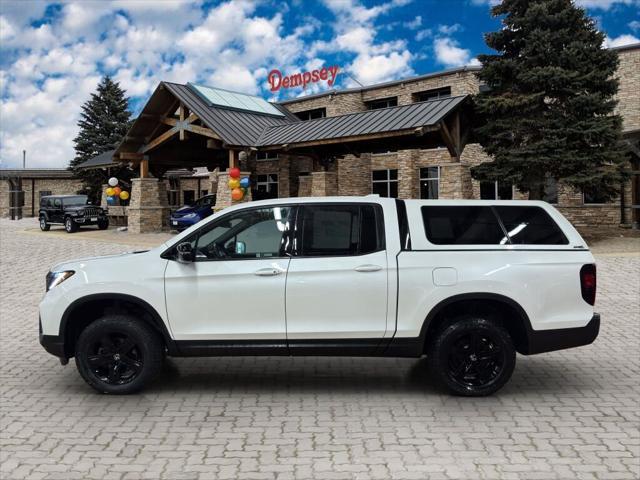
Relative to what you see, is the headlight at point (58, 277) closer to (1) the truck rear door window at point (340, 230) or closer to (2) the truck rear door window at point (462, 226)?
(1) the truck rear door window at point (340, 230)

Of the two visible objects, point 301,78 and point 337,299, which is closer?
point 337,299

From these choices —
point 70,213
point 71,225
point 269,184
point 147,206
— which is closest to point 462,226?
point 147,206

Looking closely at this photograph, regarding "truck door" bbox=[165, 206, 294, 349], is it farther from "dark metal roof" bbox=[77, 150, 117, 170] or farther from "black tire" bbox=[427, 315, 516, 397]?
"dark metal roof" bbox=[77, 150, 117, 170]

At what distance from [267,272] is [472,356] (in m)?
2.03

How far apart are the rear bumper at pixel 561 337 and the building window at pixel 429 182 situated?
2917 centimetres

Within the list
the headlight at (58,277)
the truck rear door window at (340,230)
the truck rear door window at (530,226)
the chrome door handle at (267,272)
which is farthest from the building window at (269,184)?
the chrome door handle at (267,272)

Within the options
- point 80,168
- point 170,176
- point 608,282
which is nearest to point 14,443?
point 608,282

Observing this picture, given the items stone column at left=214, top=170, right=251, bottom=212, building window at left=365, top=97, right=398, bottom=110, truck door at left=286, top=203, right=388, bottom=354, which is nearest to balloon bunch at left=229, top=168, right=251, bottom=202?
stone column at left=214, top=170, right=251, bottom=212

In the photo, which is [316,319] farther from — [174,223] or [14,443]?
[174,223]

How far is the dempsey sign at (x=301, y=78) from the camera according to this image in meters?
39.6

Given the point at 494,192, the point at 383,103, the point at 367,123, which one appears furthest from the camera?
the point at 383,103

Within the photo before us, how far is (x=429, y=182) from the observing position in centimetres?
3494

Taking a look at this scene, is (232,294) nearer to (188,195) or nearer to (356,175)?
(356,175)

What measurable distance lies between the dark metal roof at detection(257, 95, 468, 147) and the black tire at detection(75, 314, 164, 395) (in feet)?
52.3
